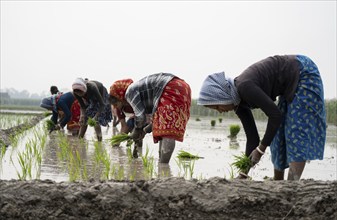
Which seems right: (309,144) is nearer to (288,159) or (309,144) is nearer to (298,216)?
(288,159)

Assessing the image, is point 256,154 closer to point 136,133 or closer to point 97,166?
point 97,166

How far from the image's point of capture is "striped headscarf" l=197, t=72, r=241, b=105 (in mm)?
2927

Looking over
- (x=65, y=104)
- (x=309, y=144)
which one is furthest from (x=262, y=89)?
(x=65, y=104)

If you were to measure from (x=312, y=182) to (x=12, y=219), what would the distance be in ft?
5.44

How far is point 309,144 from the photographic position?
288 centimetres

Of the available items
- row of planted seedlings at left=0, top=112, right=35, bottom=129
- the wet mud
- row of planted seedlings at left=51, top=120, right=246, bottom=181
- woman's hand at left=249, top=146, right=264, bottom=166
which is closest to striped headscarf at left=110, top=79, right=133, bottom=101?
row of planted seedlings at left=51, top=120, right=246, bottom=181

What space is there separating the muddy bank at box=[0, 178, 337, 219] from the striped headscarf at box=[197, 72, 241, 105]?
71 centimetres

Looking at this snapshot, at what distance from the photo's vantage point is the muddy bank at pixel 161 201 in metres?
2.28

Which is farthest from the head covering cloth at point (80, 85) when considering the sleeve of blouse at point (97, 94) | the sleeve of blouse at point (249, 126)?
the sleeve of blouse at point (249, 126)

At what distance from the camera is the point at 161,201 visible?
233 centimetres

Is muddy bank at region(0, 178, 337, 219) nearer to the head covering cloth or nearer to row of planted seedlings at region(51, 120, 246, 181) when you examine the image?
row of planted seedlings at region(51, 120, 246, 181)

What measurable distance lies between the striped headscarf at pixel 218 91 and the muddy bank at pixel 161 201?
2.33ft

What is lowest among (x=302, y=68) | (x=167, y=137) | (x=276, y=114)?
(x=167, y=137)

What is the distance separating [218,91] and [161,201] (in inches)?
37.8
